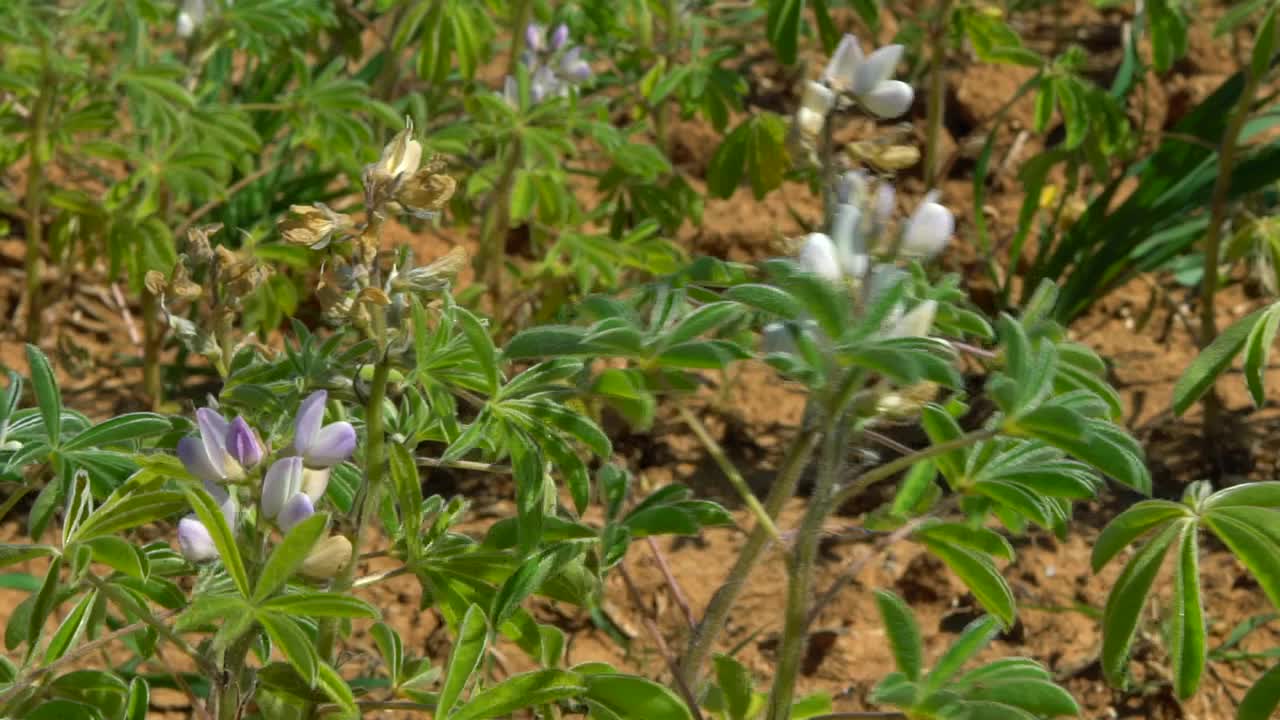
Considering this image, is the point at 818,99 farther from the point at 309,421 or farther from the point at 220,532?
the point at 220,532

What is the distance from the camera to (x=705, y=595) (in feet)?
7.93

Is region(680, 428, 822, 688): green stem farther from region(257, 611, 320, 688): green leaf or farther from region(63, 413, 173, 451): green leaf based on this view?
region(63, 413, 173, 451): green leaf

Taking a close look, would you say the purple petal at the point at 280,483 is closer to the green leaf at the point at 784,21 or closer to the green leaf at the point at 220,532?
the green leaf at the point at 220,532

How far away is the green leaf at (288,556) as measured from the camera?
1133 mm

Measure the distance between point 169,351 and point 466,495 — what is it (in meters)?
0.81

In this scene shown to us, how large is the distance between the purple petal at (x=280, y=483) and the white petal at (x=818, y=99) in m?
0.55

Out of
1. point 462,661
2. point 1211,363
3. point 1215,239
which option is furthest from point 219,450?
point 1215,239

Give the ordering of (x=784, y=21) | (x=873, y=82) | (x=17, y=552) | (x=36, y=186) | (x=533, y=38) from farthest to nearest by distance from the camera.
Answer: (x=533, y=38) → (x=36, y=186) → (x=784, y=21) → (x=873, y=82) → (x=17, y=552)

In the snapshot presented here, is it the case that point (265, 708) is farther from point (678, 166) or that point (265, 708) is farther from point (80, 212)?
point (678, 166)

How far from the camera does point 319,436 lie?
1.22m

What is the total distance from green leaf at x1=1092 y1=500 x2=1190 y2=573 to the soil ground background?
225 millimetres


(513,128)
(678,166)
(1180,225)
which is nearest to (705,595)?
(513,128)

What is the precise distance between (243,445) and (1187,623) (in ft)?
2.43

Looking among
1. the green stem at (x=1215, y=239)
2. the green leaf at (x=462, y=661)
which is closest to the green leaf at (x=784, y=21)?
the green stem at (x=1215, y=239)
